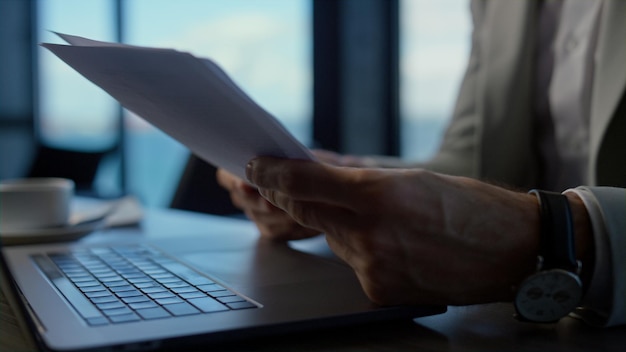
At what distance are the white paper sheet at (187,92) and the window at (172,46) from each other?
342cm

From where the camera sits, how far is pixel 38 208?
3.01 feet

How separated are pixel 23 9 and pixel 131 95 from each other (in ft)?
14.5

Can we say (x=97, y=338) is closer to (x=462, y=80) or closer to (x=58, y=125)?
(x=462, y=80)

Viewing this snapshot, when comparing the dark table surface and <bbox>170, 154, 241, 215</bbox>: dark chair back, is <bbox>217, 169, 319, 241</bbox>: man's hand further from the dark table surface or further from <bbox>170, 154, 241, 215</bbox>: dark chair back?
<bbox>170, 154, 241, 215</bbox>: dark chair back

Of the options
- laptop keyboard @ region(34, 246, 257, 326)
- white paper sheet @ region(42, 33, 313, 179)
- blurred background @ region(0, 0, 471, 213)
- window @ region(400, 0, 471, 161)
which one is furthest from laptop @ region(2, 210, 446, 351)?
blurred background @ region(0, 0, 471, 213)

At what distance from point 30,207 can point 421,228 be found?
668 mm

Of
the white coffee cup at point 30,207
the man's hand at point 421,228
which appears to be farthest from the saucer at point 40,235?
the man's hand at point 421,228

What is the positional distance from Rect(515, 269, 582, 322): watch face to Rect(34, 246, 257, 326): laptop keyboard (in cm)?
19

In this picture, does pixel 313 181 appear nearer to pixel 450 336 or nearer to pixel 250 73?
pixel 450 336

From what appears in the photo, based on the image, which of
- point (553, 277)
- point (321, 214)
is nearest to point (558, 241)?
point (553, 277)

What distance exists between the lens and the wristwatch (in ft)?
1.47


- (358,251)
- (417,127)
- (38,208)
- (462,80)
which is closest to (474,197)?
(358,251)

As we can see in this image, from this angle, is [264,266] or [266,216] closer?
[264,266]

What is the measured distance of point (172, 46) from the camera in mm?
3895
